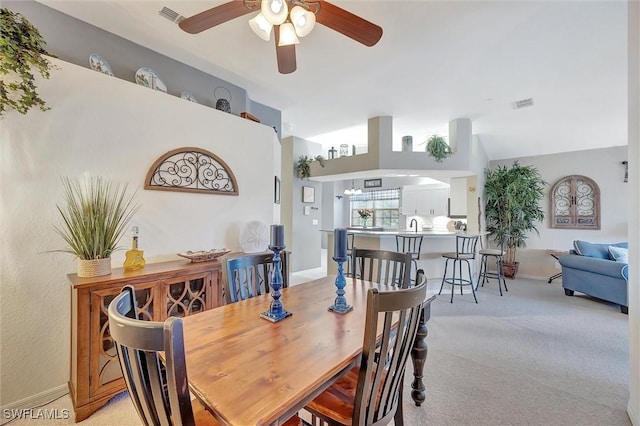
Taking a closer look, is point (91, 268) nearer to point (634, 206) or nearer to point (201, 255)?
point (201, 255)

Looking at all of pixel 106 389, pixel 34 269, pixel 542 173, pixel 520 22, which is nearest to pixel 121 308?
pixel 106 389

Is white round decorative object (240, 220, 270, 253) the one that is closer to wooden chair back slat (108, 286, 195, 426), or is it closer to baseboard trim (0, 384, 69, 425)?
baseboard trim (0, 384, 69, 425)

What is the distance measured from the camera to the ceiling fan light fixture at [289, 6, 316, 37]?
1510mm

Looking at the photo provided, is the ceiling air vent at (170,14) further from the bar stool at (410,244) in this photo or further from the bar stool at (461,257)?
the bar stool at (461,257)

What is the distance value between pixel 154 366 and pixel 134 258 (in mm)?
1697

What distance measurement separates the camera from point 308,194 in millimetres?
5859

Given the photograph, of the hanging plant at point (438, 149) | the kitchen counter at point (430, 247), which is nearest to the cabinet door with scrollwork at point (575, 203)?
the kitchen counter at point (430, 247)

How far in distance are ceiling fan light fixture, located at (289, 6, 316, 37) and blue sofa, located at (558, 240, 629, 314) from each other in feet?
15.8

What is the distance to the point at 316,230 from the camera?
6.16 m

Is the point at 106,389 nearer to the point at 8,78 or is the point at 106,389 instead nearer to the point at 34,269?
the point at 34,269

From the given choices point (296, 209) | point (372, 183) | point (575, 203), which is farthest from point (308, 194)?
point (575, 203)

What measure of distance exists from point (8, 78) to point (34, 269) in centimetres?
125

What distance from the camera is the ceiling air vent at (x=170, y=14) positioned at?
81.8 inches

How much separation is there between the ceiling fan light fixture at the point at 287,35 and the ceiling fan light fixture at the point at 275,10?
13cm
